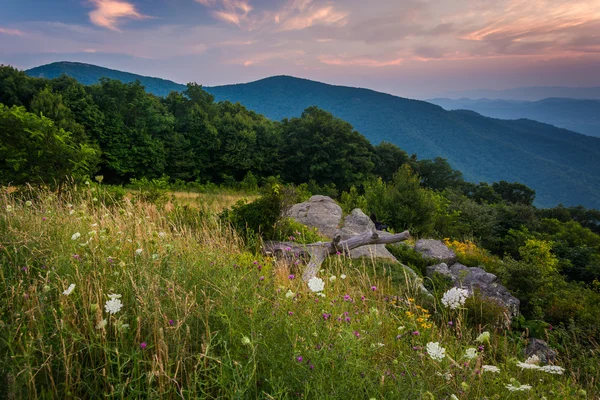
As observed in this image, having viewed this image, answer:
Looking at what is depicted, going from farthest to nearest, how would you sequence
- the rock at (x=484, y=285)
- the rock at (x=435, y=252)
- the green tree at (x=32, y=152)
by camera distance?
the rock at (x=435, y=252) < the green tree at (x=32, y=152) < the rock at (x=484, y=285)

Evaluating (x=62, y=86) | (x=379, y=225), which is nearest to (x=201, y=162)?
(x=62, y=86)

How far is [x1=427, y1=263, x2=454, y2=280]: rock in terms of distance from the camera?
7264 millimetres

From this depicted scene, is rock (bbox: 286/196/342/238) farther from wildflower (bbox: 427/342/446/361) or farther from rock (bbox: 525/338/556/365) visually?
wildflower (bbox: 427/342/446/361)

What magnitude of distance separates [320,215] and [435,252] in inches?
157

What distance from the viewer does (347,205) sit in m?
16.4

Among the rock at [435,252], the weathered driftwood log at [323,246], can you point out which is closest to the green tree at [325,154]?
the rock at [435,252]

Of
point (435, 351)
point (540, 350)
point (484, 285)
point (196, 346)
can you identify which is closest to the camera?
point (435, 351)

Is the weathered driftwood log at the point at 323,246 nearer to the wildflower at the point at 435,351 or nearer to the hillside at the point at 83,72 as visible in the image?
the wildflower at the point at 435,351

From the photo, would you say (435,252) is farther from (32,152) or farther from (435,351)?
(32,152)

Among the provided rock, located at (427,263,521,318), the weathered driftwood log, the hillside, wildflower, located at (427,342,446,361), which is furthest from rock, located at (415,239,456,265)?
the hillside

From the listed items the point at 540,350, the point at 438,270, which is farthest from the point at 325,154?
the point at 540,350

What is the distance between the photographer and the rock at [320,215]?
10577mm

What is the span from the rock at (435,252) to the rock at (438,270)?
1.54 feet

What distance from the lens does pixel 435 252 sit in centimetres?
867
